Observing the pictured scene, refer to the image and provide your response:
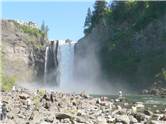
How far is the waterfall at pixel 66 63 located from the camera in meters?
122

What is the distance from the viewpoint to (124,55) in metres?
109

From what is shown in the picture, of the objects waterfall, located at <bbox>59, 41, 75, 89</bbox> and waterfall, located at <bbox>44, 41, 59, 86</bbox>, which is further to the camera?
waterfall, located at <bbox>44, 41, 59, 86</bbox>

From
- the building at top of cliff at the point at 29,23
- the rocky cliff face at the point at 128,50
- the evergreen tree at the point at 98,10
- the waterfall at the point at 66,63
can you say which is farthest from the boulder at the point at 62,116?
the building at top of cliff at the point at 29,23

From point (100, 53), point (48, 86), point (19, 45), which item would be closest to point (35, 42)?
point (19, 45)

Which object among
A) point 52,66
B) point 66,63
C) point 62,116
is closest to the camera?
point 62,116

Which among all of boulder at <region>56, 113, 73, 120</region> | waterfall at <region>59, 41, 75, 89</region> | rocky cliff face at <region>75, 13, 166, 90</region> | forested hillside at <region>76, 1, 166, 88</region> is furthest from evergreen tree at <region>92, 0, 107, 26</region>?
boulder at <region>56, 113, 73, 120</region>

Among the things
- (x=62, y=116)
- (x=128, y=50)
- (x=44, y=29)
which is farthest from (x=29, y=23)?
(x=62, y=116)

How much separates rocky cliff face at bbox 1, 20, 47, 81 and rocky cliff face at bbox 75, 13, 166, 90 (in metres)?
11.4

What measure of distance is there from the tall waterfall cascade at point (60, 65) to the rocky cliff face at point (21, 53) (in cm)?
321

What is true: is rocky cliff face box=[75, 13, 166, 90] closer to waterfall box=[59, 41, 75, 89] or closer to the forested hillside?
the forested hillside

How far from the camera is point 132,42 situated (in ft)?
354

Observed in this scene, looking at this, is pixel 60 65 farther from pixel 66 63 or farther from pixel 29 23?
pixel 29 23

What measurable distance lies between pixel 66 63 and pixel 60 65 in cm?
157

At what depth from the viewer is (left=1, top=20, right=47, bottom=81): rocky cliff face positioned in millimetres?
128250
